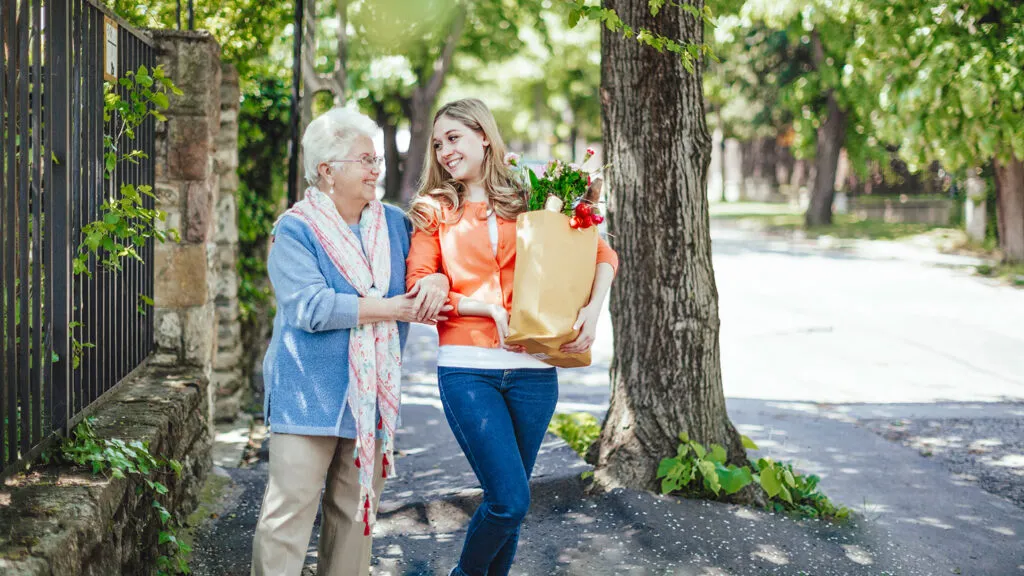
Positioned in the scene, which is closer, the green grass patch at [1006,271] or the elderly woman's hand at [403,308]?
the elderly woman's hand at [403,308]

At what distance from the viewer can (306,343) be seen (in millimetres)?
3418

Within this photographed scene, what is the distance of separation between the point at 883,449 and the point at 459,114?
15.6 feet

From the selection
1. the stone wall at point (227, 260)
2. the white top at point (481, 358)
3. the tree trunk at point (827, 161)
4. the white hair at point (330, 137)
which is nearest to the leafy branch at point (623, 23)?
the white hair at point (330, 137)

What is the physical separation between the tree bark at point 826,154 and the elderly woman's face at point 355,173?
85.6ft

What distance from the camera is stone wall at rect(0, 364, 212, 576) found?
2.70 meters

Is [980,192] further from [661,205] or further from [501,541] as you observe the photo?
[501,541]

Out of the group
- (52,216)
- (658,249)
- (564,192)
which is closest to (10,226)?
(52,216)

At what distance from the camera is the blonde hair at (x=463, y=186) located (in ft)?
11.8

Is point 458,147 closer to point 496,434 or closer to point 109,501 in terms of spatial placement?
point 496,434

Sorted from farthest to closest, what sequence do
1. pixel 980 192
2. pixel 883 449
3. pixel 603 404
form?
1. pixel 980 192
2. pixel 603 404
3. pixel 883 449

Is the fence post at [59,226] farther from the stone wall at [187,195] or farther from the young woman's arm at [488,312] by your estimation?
the stone wall at [187,195]

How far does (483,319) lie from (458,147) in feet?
2.06

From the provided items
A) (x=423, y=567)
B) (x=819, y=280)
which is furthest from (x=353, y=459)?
(x=819, y=280)

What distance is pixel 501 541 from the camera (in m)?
3.46
